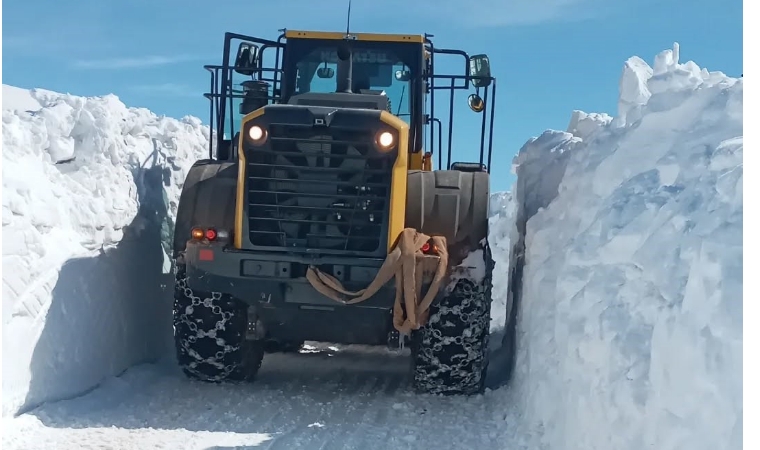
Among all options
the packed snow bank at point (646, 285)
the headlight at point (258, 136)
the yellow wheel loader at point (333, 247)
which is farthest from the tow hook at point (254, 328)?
the packed snow bank at point (646, 285)

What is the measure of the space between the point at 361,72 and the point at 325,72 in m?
0.38

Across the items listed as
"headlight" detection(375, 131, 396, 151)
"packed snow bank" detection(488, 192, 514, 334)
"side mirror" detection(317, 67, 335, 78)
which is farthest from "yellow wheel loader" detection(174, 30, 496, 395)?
"packed snow bank" detection(488, 192, 514, 334)

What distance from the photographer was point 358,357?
938cm

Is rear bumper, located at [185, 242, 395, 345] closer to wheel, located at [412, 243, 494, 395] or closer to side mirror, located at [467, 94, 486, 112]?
wheel, located at [412, 243, 494, 395]

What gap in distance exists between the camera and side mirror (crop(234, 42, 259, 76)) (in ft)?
25.7

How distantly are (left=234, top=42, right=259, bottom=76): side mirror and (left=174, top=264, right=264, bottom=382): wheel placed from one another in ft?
6.77

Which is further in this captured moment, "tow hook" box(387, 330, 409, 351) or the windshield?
the windshield

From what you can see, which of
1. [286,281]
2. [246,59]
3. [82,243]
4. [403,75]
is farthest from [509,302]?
[82,243]

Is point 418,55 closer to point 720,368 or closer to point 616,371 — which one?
point 616,371

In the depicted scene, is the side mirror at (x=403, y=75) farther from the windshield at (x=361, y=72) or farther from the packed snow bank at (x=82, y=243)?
the packed snow bank at (x=82, y=243)

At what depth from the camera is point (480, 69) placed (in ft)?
24.5

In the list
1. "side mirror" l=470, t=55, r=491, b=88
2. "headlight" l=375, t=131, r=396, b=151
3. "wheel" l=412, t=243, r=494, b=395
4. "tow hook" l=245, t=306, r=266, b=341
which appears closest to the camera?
"headlight" l=375, t=131, r=396, b=151

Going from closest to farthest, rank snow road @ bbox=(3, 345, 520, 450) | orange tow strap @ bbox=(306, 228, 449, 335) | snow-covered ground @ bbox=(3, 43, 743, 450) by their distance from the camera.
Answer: snow-covered ground @ bbox=(3, 43, 743, 450)
snow road @ bbox=(3, 345, 520, 450)
orange tow strap @ bbox=(306, 228, 449, 335)

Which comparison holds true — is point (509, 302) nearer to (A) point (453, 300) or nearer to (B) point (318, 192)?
(A) point (453, 300)
